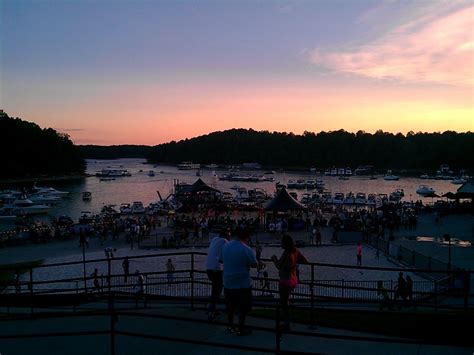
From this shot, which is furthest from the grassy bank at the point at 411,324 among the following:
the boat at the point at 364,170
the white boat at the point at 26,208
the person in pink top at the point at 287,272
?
the boat at the point at 364,170

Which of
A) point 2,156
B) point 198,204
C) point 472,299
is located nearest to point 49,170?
point 2,156

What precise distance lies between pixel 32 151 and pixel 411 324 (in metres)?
139

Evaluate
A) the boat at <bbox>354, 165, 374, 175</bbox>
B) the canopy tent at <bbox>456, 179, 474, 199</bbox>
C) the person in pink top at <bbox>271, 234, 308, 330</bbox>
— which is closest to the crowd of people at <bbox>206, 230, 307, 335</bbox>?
the person in pink top at <bbox>271, 234, 308, 330</bbox>

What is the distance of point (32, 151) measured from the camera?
435 ft

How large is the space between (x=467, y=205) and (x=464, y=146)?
122m

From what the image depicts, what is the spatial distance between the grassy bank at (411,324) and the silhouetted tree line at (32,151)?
13143 centimetres

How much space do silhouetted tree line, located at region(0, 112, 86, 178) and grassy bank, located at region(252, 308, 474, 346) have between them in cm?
13143

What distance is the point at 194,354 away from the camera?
5914 mm

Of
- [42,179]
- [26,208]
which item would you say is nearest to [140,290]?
[26,208]

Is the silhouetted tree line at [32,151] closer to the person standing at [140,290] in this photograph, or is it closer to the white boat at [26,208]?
the white boat at [26,208]

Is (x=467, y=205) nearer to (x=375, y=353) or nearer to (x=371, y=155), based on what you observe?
(x=375, y=353)

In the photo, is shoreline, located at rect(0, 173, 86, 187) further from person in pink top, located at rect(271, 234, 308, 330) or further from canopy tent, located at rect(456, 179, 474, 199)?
person in pink top, located at rect(271, 234, 308, 330)

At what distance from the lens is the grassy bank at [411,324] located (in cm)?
645

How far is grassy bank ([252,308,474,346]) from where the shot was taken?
254 inches
